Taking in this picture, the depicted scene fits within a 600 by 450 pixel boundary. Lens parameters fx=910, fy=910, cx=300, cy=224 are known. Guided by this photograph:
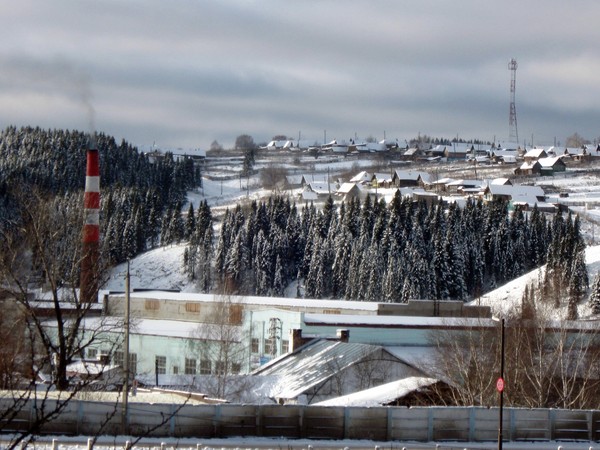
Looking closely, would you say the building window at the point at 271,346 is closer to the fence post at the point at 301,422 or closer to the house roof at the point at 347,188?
the fence post at the point at 301,422

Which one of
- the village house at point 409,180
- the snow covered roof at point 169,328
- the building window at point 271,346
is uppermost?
the village house at point 409,180

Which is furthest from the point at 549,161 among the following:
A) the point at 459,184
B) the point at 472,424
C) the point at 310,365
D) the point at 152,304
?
the point at 472,424

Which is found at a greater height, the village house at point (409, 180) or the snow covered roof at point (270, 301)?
the village house at point (409, 180)

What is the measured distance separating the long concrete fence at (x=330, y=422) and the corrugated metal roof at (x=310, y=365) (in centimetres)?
923

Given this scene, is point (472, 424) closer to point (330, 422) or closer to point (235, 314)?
point (330, 422)

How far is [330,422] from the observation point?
21266mm

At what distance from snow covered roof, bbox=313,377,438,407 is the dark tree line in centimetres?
4133

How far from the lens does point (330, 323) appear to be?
45.1 metres

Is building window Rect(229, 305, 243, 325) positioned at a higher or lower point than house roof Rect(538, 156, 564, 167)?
lower

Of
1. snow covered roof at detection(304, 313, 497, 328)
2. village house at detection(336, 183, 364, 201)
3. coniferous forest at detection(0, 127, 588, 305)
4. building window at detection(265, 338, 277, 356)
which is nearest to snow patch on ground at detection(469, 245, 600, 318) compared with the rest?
coniferous forest at detection(0, 127, 588, 305)

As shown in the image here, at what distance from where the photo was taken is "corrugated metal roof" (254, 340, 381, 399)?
105 ft

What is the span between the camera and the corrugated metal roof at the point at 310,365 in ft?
105

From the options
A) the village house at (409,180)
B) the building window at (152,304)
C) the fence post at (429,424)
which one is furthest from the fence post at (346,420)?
the village house at (409,180)

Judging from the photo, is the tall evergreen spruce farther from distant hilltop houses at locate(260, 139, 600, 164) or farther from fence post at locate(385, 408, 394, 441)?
distant hilltop houses at locate(260, 139, 600, 164)
